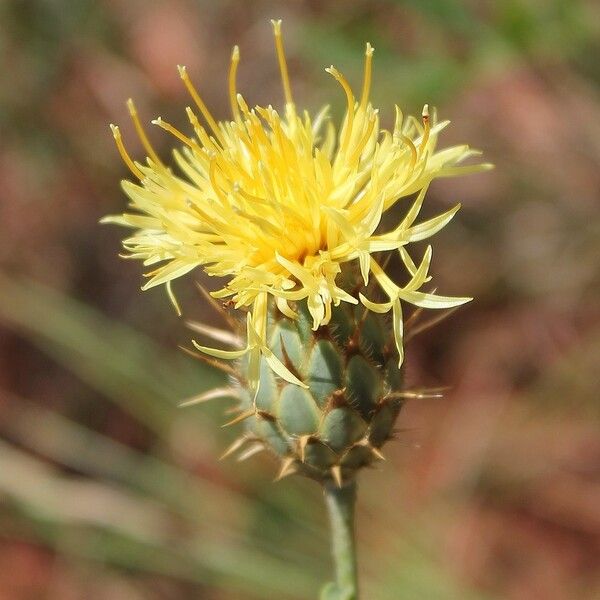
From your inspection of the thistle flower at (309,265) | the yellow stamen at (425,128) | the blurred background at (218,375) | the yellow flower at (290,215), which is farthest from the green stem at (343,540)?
the blurred background at (218,375)

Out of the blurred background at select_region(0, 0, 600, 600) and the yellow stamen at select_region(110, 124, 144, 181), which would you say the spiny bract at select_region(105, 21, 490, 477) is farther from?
the blurred background at select_region(0, 0, 600, 600)

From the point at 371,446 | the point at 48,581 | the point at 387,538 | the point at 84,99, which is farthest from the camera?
the point at 84,99

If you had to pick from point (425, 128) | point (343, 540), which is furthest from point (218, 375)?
point (425, 128)

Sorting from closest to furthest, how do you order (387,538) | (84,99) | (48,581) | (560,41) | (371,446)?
(371,446)
(560,41)
(387,538)
(48,581)
(84,99)

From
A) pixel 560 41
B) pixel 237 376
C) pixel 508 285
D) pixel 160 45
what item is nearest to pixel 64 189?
pixel 160 45

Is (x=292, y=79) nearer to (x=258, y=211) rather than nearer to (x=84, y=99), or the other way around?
(x=84, y=99)

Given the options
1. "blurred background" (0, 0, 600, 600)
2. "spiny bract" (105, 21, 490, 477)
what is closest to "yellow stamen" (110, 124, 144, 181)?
"spiny bract" (105, 21, 490, 477)

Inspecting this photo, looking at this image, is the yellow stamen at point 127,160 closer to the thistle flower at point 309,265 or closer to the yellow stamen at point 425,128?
the thistle flower at point 309,265
